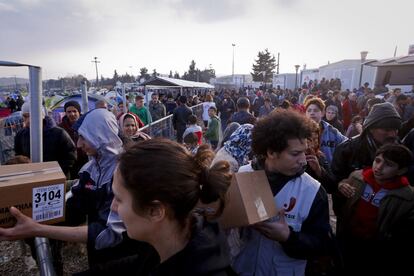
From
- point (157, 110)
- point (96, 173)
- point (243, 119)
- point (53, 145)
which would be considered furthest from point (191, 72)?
point (96, 173)

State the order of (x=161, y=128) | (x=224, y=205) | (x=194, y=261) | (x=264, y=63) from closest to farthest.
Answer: (x=194, y=261), (x=224, y=205), (x=161, y=128), (x=264, y=63)

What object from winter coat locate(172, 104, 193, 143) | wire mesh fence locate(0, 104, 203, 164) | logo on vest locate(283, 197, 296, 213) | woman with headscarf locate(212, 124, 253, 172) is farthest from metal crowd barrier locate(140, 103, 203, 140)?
logo on vest locate(283, 197, 296, 213)

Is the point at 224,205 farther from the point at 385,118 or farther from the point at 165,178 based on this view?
the point at 385,118

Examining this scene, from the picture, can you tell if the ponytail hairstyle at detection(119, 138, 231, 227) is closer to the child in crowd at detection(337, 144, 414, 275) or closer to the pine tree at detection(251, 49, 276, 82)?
the child in crowd at detection(337, 144, 414, 275)

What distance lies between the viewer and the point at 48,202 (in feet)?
4.91

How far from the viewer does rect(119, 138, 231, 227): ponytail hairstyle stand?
3.53 ft

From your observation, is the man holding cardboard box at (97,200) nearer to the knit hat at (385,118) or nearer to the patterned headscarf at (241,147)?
the patterned headscarf at (241,147)

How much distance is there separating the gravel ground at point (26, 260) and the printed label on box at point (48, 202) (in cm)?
223

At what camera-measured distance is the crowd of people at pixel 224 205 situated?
1.11 m

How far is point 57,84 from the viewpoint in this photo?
64.9 metres

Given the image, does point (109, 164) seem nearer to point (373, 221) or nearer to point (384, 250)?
point (373, 221)

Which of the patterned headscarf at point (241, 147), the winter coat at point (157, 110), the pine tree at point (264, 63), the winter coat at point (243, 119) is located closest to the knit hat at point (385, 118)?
the patterned headscarf at point (241, 147)

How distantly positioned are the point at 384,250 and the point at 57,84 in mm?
74571

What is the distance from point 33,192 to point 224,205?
102 cm
